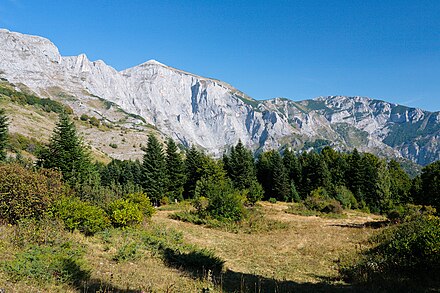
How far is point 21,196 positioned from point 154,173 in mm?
35195

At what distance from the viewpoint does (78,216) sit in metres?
12.5

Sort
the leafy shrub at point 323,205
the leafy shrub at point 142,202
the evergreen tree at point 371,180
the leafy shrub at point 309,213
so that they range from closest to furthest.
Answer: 1. the leafy shrub at point 142,202
2. the leafy shrub at point 309,213
3. the leafy shrub at point 323,205
4. the evergreen tree at point 371,180

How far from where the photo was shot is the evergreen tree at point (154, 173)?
45719 millimetres

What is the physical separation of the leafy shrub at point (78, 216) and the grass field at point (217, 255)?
50cm

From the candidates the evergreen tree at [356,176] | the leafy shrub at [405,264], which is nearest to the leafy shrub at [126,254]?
the leafy shrub at [405,264]

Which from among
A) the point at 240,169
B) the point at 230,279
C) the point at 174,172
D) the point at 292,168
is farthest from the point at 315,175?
the point at 230,279

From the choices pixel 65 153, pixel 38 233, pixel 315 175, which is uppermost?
pixel 315 175

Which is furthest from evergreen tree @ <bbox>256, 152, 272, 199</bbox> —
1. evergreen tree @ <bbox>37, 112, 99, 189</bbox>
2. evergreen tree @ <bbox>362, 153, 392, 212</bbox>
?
evergreen tree @ <bbox>37, 112, 99, 189</bbox>

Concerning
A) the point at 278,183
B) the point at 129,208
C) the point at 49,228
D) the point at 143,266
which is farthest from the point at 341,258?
the point at 278,183

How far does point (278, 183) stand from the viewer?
55188mm

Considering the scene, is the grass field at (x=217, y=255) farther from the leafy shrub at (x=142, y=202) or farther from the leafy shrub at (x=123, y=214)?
the leafy shrub at (x=142, y=202)

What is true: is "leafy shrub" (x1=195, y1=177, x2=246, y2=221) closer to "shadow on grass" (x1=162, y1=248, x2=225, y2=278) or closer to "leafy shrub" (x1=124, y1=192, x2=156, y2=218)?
"leafy shrub" (x1=124, y1=192, x2=156, y2=218)

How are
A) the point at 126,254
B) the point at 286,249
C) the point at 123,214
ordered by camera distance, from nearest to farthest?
the point at 126,254 → the point at 123,214 → the point at 286,249

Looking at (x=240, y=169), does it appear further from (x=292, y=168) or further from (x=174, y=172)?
(x=174, y=172)
